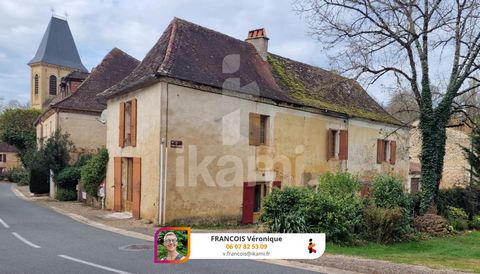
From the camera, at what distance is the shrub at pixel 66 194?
23.9 meters

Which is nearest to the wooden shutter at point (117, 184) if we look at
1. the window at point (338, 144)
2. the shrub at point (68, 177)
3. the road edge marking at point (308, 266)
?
the shrub at point (68, 177)

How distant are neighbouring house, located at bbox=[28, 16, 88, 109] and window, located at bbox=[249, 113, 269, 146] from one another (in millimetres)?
50486

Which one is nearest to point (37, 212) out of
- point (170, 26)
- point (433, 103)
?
point (170, 26)

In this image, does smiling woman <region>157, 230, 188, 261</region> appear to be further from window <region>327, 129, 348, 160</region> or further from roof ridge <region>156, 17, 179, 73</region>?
window <region>327, 129, 348, 160</region>

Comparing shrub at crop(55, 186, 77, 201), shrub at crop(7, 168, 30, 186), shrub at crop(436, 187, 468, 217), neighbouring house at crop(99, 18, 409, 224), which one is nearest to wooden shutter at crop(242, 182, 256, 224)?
neighbouring house at crop(99, 18, 409, 224)

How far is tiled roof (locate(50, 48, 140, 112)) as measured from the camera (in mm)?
25688

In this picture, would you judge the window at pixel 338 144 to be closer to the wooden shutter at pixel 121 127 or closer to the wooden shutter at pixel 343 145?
the wooden shutter at pixel 343 145

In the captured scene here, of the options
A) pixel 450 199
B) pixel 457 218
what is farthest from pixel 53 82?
pixel 457 218

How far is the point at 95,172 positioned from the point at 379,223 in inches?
497

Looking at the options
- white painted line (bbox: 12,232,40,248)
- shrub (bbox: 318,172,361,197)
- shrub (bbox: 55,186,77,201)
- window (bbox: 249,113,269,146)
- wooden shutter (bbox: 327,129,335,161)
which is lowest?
shrub (bbox: 55,186,77,201)

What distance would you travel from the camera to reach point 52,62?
63.2 metres

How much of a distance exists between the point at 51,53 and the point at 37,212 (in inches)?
2052

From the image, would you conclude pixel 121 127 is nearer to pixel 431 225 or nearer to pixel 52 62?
pixel 431 225

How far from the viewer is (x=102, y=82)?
26.5m
